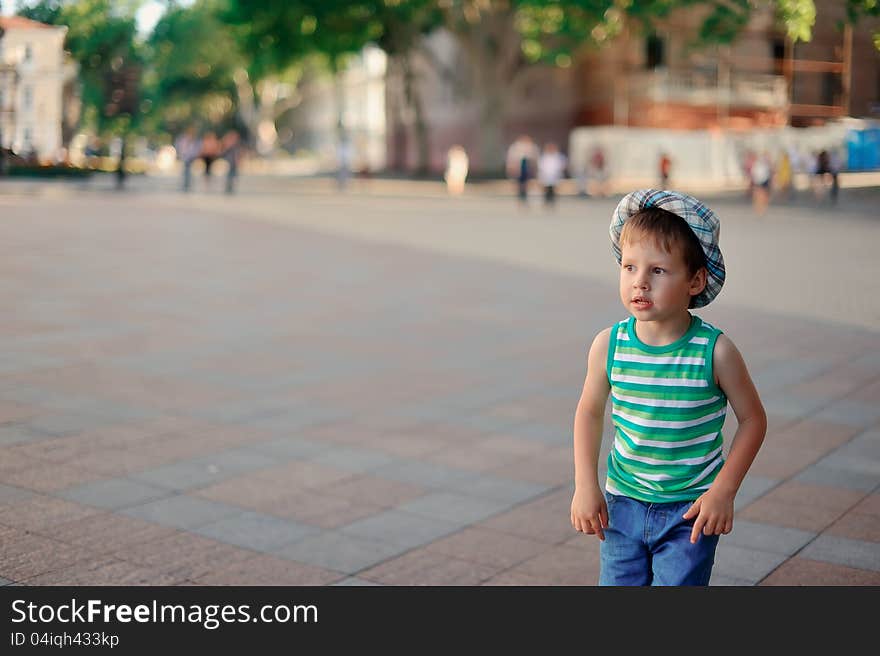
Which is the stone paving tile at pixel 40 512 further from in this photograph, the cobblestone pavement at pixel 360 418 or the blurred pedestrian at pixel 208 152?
the blurred pedestrian at pixel 208 152

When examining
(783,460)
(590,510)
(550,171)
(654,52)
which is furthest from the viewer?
(654,52)

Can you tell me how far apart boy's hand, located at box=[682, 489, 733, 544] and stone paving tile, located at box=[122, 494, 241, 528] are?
9.07 feet

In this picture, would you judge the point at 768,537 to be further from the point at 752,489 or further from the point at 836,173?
the point at 836,173

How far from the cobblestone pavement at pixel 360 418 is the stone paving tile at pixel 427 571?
12 mm

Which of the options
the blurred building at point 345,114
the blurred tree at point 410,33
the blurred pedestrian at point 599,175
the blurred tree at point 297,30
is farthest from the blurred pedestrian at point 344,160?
the blurred building at point 345,114

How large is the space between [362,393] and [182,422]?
1.35 meters

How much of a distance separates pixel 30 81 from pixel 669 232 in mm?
2896

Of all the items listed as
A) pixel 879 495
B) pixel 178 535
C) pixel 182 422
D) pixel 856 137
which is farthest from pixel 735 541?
pixel 182 422

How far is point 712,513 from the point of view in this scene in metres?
2.71

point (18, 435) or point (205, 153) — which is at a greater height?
point (205, 153)

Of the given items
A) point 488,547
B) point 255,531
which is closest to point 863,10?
point 488,547

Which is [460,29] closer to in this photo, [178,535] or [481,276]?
[481,276]

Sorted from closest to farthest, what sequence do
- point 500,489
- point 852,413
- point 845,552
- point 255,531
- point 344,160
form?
point 845,552
point 255,531
point 500,489
point 852,413
point 344,160

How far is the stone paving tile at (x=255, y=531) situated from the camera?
482 cm
